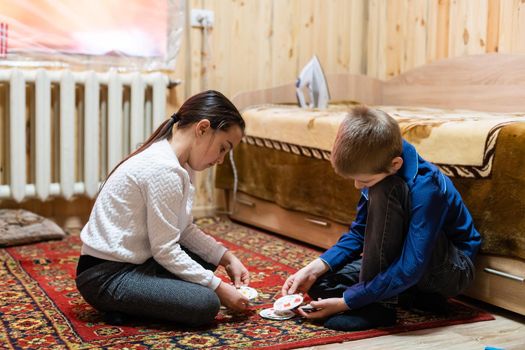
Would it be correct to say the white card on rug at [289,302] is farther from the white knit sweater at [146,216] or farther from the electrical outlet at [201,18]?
the electrical outlet at [201,18]

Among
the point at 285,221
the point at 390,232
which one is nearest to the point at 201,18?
the point at 285,221

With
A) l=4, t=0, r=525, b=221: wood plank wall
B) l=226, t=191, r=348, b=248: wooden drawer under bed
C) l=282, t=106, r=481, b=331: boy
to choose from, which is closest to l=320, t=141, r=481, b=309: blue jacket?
l=282, t=106, r=481, b=331: boy

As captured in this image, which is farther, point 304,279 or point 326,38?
point 326,38

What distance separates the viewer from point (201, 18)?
3.11m

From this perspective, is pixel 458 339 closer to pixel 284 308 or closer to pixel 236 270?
pixel 284 308

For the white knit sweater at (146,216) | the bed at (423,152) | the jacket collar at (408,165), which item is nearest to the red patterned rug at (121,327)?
the white knit sweater at (146,216)

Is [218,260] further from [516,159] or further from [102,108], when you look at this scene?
[102,108]

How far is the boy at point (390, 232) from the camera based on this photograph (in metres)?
1.49

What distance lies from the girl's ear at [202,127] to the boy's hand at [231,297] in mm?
341

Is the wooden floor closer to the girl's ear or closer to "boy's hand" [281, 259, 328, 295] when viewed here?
"boy's hand" [281, 259, 328, 295]

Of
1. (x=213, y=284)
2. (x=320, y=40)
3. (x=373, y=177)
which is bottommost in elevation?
(x=213, y=284)

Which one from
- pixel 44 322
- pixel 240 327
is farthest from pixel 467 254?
pixel 44 322

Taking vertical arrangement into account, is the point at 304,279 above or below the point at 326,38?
below

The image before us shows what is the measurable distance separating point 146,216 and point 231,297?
262 mm
